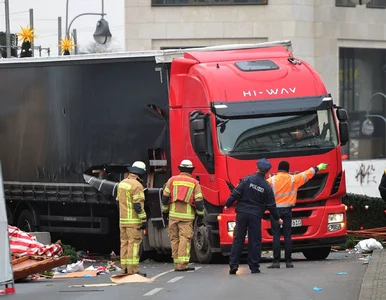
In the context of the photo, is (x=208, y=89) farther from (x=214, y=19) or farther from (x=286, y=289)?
(x=214, y=19)

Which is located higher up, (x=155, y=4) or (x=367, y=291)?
(x=155, y=4)

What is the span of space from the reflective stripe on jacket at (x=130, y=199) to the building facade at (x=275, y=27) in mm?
26031

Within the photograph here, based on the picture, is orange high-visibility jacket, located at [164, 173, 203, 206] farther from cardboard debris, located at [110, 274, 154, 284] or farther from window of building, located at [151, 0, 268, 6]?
window of building, located at [151, 0, 268, 6]

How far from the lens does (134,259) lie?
17641mm

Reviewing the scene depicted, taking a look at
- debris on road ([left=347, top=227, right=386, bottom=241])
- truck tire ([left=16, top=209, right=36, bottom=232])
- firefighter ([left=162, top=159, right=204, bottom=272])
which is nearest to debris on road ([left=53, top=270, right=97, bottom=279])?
firefighter ([left=162, top=159, right=204, bottom=272])

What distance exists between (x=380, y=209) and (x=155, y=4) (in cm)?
2210

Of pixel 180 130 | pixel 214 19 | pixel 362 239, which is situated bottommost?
pixel 362 239

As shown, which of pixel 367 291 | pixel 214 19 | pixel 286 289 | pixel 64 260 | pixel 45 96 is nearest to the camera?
pixel 367 291

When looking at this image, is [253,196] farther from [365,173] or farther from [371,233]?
[365,173]

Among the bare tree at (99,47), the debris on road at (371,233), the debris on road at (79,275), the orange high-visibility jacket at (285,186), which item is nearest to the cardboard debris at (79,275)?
the debris on road at (79,275)

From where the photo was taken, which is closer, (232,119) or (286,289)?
(286,289)

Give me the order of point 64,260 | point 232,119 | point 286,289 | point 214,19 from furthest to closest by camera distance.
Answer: point 214,19 → point 232,119 → point 64,260 → point 286,289

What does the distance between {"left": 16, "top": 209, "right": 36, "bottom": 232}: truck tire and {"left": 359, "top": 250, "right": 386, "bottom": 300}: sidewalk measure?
7861 millimetres

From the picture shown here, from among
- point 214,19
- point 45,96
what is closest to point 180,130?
point 45,96
